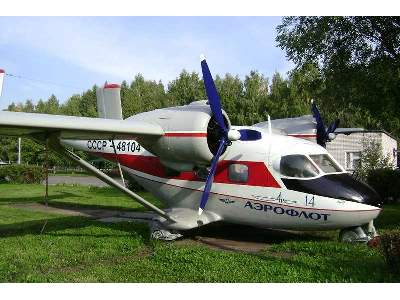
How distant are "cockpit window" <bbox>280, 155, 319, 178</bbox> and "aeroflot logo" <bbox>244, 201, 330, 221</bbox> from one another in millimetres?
902

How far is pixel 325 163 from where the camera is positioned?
11414 mm

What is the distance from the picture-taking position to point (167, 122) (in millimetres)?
10789

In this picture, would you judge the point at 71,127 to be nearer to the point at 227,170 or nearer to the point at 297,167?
the point at 227,170

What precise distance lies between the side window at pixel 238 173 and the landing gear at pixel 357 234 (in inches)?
112

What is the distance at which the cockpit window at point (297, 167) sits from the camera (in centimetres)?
1097

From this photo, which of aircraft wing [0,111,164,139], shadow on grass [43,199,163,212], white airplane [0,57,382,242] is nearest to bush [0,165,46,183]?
shadow on grass [43,199,163,212]

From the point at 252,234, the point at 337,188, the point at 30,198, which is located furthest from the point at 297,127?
the point at 30,198

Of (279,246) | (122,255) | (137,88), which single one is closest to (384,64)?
(279,246)

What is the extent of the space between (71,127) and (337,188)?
21.3ft

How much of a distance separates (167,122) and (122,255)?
340cm

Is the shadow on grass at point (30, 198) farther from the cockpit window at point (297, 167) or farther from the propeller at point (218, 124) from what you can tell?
the cockpit window at point (297, 167)

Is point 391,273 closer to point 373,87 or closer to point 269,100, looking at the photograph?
point 373,87

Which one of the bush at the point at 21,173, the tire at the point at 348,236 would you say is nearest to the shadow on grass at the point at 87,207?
the tire at the point at 348,236

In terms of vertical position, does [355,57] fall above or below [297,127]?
above
